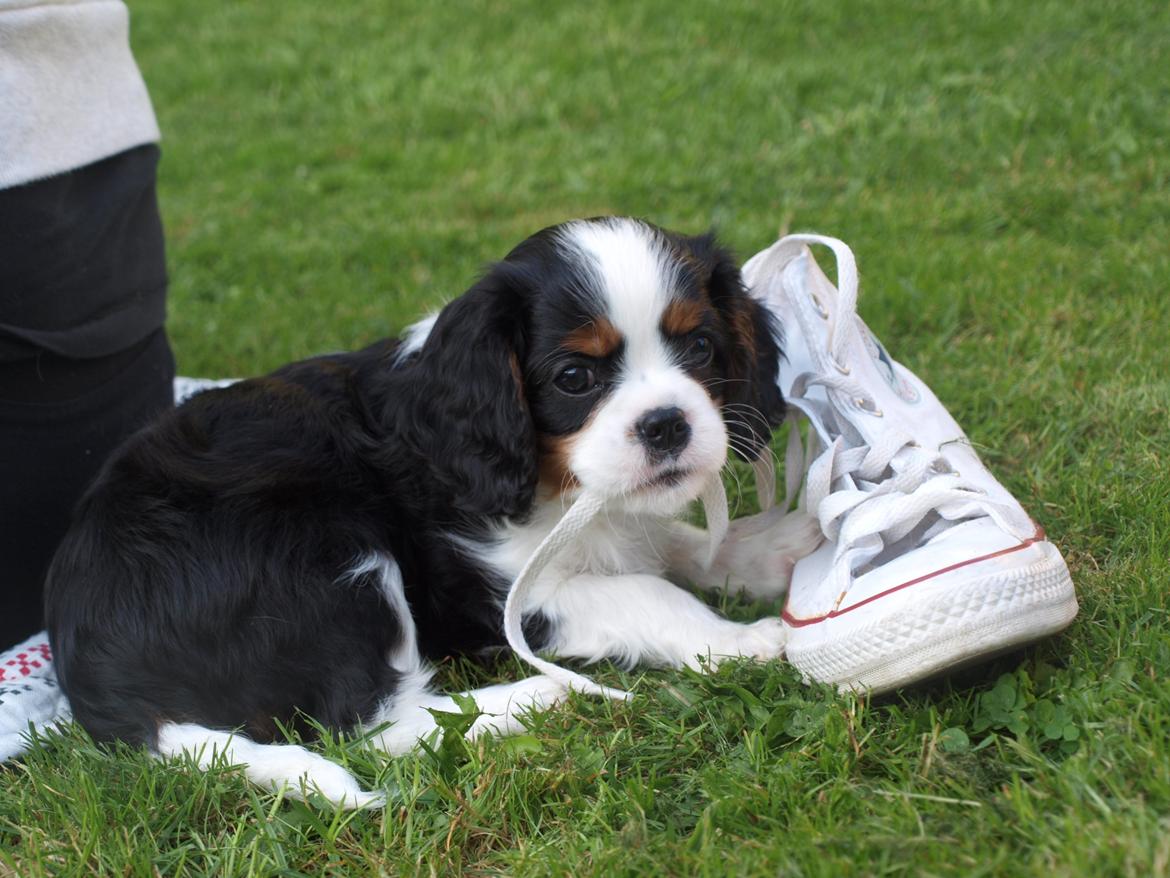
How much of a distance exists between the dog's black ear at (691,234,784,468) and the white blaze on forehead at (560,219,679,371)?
0.21 metres

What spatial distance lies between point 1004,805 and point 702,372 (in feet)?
3.76

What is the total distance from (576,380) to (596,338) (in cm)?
11

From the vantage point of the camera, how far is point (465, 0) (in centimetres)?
800

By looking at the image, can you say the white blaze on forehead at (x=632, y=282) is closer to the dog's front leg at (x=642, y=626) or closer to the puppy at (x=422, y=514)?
the puppy at (x=422, y=514)

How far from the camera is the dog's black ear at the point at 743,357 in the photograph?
276 centimetres

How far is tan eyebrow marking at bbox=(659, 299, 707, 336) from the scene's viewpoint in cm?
252

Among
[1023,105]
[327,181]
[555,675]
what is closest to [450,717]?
[555,675]

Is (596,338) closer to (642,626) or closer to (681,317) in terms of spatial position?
(681,317)

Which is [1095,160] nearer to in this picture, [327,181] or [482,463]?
[482,463]

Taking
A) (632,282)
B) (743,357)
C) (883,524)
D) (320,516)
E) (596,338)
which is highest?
(632,282)

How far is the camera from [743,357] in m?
2.77

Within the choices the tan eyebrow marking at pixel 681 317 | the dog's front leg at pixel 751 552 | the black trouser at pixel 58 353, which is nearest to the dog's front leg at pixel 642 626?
the dog's front leg at pixel 751 552

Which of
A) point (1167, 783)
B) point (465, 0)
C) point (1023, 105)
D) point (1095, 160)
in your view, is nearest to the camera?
point (1167, 783)

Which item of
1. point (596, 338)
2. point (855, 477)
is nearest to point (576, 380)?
point (596, 338)
